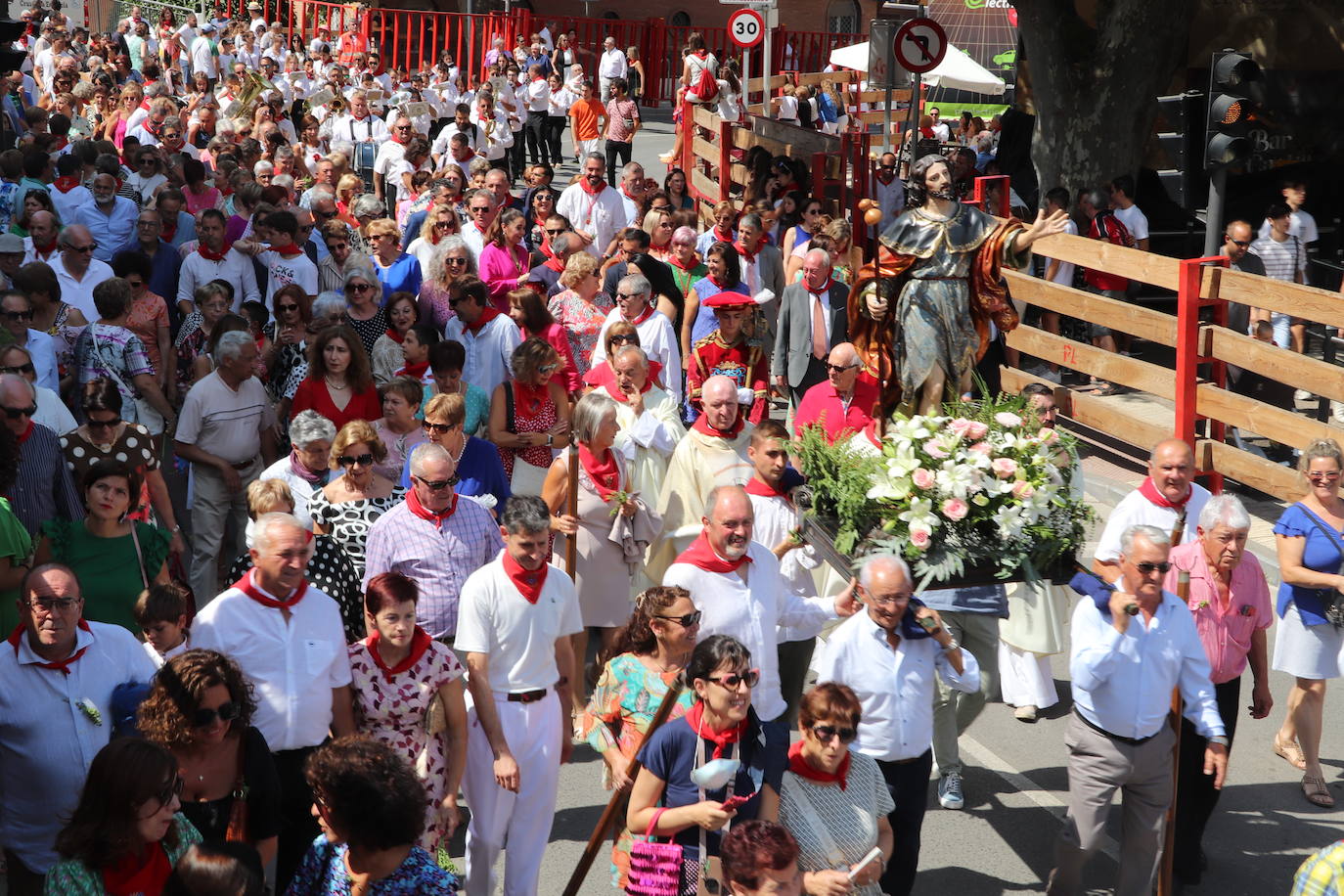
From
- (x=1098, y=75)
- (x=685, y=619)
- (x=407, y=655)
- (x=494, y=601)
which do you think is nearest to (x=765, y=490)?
(x=685, y=619)

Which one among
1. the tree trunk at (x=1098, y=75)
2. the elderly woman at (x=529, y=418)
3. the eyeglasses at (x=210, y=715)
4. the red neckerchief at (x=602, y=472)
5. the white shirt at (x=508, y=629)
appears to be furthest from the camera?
the tree trunk at (x=1098, y=75)

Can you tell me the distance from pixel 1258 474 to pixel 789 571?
17.0 feet

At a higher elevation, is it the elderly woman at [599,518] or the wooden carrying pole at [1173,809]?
the elderly woman at [599,518]

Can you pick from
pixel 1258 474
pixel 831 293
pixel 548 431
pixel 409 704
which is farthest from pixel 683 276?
pixel 409 704

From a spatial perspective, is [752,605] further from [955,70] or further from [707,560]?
[955,70]

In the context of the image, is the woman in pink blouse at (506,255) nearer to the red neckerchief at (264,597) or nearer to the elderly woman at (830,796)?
the red neckerchief at (264,597)

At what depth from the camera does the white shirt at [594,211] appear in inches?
601

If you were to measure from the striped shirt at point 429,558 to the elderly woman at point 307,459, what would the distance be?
33.7 inches

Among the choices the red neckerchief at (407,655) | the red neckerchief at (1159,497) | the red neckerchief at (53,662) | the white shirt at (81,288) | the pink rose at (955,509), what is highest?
the white shirt at (81,288)

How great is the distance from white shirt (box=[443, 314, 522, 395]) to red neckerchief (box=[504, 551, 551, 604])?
379cm

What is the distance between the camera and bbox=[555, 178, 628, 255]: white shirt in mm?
15266

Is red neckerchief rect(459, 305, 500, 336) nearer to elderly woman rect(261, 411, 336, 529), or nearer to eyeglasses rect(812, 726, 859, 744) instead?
elderly woman rect(261, 411, 336, 529)

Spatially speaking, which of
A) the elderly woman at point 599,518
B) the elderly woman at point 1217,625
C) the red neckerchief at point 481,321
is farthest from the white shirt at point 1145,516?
the red neckerchief at point 481,321

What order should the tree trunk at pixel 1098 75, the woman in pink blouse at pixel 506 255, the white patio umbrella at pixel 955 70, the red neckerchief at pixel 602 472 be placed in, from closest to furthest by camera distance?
→ the red neckerchief at pixel 602 472 → the woman in pink blouse at pixel 506 255 → the tree trunk at pixel 1098 75 → the white patio umbrella at pixel 955 70
